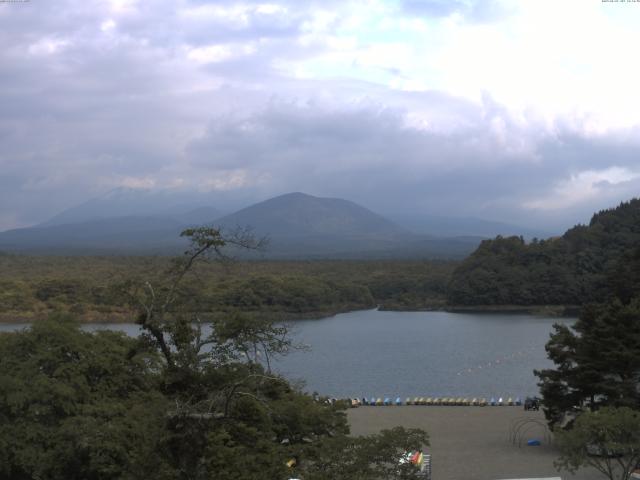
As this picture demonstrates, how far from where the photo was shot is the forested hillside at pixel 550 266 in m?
59.8

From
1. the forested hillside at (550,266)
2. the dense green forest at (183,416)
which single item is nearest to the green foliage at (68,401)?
the dense green forest at (183,416)

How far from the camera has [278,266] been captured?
83.3 metres

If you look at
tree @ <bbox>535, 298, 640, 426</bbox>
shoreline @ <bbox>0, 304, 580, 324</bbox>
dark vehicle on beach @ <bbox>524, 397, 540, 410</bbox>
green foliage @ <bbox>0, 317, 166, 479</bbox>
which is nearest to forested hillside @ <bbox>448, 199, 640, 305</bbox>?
shoreline @ <bbox>0, 304, 580, 324</bbox>

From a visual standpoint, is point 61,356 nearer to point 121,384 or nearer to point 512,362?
point 121,384

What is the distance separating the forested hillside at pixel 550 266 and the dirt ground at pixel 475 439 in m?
36.6

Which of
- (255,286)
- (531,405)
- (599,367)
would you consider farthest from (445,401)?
(255,286)

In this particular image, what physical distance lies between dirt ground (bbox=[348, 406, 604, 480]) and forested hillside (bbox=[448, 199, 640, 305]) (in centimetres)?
3660

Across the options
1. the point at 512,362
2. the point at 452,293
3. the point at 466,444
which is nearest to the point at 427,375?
the point at 512,362

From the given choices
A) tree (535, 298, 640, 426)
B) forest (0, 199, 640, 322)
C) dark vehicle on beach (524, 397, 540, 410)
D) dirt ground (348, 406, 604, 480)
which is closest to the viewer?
dirt ground (348, 406, 604, 480)

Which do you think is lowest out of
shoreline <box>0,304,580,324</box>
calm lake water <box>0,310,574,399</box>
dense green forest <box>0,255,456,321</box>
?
calm lake water <box>0,310,574,399</box>

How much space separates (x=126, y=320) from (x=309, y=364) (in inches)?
786

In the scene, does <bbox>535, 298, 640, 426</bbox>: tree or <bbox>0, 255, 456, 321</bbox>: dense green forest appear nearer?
<bbox>535, 298, 640, 426</bbox>: tree

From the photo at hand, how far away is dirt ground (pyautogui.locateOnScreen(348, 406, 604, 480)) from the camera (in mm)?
14844

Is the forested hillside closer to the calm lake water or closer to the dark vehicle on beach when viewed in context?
the calm lake water
